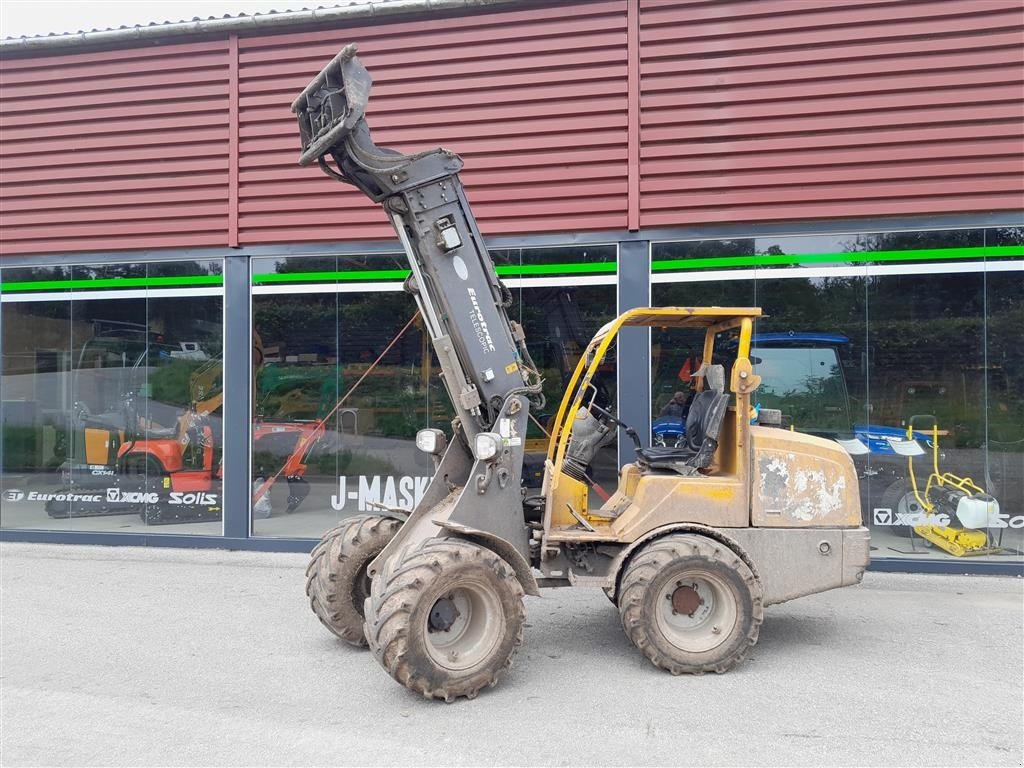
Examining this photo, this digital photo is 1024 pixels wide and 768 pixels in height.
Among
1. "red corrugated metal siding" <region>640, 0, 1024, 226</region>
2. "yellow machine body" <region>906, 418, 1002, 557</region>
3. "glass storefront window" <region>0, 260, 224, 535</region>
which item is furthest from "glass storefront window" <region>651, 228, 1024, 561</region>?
"glass storefront window" <region>0, 260, 224, 535</region>

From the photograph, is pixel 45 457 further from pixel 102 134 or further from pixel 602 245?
pixel 602 245

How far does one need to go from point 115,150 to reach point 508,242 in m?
5.14

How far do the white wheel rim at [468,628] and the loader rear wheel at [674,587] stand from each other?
2.88 ft

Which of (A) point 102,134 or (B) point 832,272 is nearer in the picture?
(B) point 832,272

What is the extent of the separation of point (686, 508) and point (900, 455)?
12.7 ft

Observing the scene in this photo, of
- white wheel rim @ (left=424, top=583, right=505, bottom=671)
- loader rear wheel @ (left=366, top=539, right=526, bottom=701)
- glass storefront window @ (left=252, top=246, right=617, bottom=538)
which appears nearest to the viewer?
loader rear wheel @ (left=366, top=539, right=526, bottom=701)

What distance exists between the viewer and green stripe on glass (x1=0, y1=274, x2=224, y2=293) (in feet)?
31.1

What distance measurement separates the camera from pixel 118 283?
9.73 meters

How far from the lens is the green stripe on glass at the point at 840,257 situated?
7.96 meters

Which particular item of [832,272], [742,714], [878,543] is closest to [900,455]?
[878,543]

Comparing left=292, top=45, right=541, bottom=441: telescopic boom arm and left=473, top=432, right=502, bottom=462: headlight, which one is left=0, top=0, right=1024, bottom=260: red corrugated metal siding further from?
left=473, top=432, right=502, bottom=462: headlight

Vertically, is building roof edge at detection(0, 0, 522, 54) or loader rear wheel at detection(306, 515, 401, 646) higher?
building roof edge at detection(0, 0, 522, 54)

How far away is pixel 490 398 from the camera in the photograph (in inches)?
211

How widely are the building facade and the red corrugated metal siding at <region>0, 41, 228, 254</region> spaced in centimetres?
4
